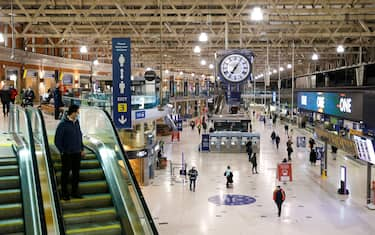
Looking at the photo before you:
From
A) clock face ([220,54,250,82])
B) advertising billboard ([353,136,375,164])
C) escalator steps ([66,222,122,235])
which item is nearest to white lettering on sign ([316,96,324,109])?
advertising billboard ([353,136,375,164])

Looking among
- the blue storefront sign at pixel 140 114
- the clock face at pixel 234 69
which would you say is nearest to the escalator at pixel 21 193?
the clock face at pixel 234 69

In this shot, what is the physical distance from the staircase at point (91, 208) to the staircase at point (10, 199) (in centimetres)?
62

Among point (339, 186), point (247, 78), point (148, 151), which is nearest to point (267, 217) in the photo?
point (247, 78)

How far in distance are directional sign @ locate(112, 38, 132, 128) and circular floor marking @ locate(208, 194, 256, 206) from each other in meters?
5.54

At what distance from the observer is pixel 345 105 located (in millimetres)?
24531

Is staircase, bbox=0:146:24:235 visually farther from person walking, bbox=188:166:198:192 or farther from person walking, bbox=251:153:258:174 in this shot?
person walking, bbox=251:153:258:174

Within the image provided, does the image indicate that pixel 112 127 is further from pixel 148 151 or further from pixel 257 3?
pixel 257 3

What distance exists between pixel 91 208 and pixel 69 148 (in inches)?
38.7

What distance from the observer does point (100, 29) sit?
27.4 meters

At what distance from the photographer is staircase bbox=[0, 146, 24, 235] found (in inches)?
253

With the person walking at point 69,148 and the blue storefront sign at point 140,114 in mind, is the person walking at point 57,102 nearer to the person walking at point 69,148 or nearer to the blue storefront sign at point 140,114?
the blue storefront sign at point 140,114

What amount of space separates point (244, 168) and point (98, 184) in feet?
59.7

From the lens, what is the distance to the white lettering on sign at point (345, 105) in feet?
77.5

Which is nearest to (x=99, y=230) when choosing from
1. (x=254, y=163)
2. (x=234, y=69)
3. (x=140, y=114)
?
(x=234, y=69)
